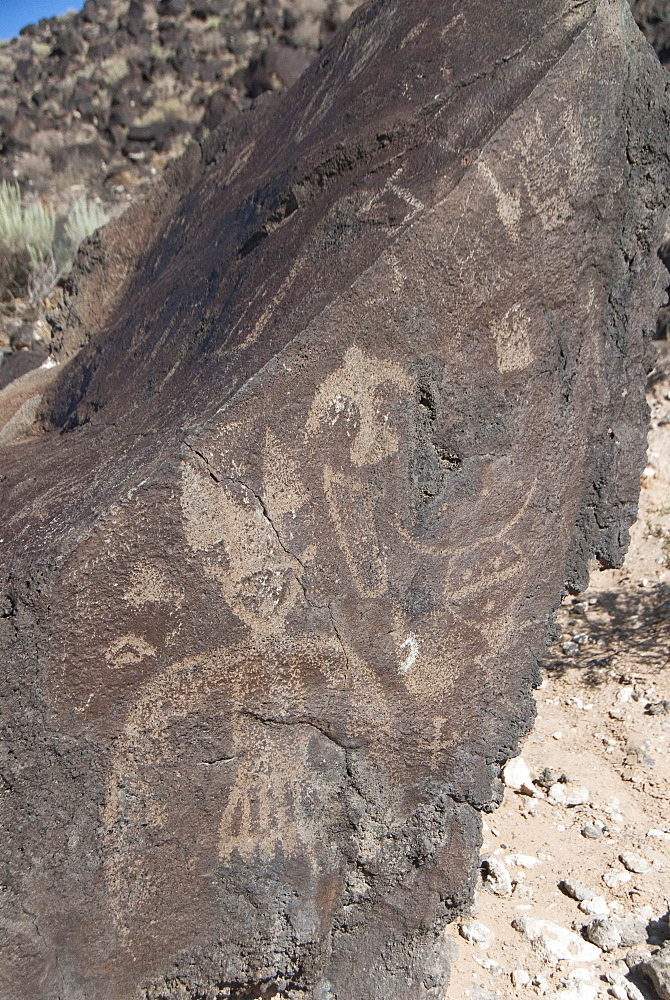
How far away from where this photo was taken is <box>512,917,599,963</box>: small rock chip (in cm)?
203

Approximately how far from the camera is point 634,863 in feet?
7.42

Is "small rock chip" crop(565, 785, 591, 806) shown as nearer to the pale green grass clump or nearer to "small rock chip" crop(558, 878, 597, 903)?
"small rock chip" crop(558, 878, 597, 903)

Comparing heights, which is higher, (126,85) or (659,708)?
(126,85)

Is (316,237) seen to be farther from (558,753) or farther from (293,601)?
(558,753)

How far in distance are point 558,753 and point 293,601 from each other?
1445 millimetres

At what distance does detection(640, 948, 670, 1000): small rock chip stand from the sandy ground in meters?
0.01

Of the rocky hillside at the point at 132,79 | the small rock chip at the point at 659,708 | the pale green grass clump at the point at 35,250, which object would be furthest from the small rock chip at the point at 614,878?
the rocky hillside at the point at 132,79

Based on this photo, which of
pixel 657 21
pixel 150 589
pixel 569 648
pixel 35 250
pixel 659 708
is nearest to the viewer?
pixel 150 589

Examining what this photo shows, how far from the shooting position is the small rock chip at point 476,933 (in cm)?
209

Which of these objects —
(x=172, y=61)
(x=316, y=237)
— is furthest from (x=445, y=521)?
(x=172, y=61)

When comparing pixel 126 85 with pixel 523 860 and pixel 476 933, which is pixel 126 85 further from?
pixel 476 933

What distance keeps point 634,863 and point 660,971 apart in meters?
0.39

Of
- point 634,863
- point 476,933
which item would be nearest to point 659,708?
point 634,863

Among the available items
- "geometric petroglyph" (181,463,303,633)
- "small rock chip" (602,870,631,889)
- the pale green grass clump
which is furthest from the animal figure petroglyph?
the pale green grass clump
